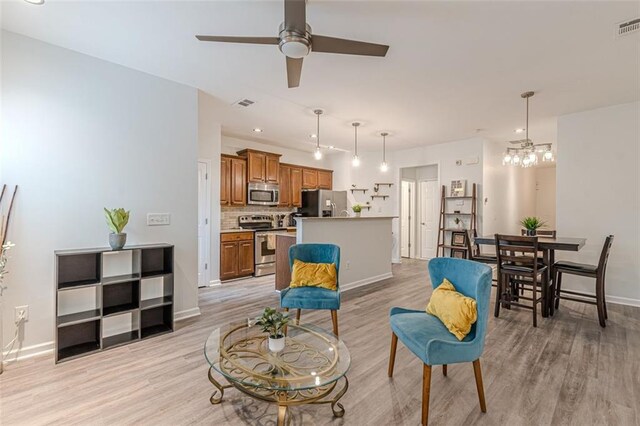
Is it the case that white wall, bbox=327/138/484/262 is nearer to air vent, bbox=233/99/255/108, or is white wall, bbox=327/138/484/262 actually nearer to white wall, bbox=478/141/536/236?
white wall, bbox=478/141/536/236

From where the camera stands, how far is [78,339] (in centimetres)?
278

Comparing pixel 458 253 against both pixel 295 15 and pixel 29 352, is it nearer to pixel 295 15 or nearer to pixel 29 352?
pixel 295 15

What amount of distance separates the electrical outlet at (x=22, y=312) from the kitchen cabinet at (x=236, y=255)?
8.97 feet

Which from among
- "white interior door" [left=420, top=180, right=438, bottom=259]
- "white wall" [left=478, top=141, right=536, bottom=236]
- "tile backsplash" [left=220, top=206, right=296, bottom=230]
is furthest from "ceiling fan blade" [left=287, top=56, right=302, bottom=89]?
"white interior door" [left=420, top=180, right=438, bottom=259]

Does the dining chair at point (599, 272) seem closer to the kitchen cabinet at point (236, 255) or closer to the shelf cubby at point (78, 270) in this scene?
the kitchen cabinet at point (236, 255)

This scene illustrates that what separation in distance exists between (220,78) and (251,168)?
267 centimetres

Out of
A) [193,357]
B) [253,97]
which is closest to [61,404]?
[193,357]

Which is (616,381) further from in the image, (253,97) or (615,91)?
(253,97)

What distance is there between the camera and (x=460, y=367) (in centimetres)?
246

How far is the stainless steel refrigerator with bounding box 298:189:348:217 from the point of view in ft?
22.4

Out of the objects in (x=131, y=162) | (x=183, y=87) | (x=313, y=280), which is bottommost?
(x=313, y=280)

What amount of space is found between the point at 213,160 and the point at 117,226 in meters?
2.26

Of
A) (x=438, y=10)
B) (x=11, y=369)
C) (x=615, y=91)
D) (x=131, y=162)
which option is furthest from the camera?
(x=615, y=91)

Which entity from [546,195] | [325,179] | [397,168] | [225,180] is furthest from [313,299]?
[546,195]
